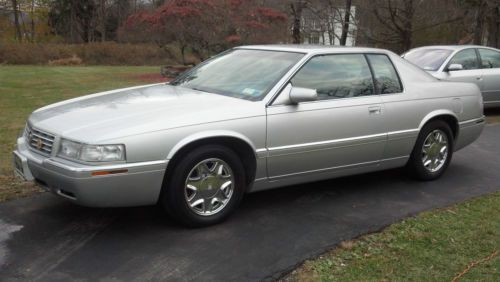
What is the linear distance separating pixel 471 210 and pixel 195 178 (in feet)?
8.45

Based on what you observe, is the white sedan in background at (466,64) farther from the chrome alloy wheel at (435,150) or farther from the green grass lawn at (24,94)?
the green grass lawn at (24,94)

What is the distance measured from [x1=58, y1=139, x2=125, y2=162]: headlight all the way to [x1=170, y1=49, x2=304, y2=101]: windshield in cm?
128

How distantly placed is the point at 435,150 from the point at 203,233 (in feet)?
9.88

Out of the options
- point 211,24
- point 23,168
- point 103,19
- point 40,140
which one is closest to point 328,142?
point 40,140

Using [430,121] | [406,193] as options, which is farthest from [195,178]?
[430,121]

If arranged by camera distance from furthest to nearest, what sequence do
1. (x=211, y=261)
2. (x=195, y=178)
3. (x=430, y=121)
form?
(x=430, y=121)
(x=195, y=178)
(x=211, y=261)

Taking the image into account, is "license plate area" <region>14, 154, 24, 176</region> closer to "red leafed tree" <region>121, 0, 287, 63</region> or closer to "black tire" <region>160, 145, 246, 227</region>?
"black tire" <region>160, 145, 246, 227</region>

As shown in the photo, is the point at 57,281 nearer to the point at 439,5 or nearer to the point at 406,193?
the point at 406,193

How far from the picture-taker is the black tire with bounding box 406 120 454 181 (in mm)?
5855

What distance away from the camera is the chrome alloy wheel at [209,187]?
14.2 feet

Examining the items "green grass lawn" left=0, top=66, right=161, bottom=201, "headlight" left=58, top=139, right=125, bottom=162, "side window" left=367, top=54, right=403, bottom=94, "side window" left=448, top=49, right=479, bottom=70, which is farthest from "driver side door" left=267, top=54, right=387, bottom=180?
"side window" left=448, top=49, right=479, bottom=70

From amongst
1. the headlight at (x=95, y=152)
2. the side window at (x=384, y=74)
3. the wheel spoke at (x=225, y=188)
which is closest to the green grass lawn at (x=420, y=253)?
the wheel spoke at (x=225, y=188)

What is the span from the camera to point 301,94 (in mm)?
4652

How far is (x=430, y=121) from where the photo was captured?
19.3ft
